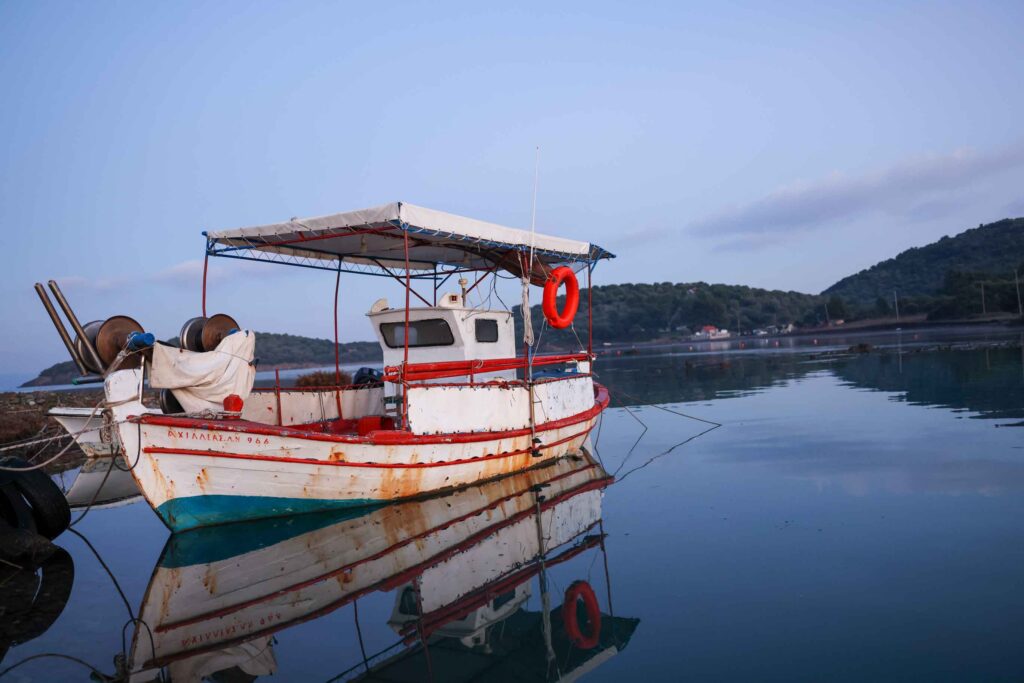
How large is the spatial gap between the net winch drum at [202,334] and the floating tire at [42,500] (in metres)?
2.49

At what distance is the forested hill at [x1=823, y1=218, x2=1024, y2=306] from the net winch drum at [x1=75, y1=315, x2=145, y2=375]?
104 meters

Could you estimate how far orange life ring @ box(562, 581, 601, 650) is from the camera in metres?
5.63

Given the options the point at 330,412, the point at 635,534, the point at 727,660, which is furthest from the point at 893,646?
the point at 330,412

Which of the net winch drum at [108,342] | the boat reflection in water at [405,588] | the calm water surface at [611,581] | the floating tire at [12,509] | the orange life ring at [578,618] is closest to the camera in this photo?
the calm water surface at [611,581]

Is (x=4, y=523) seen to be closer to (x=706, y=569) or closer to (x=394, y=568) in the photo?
(x=394, y=568)

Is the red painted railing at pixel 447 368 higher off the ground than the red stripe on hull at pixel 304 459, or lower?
higher

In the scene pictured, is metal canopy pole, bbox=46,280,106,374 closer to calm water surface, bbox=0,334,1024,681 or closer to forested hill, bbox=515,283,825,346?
calm water surface, bbox=0,334,1024,681

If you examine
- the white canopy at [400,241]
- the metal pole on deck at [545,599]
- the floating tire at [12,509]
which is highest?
the white canopy at [400,241]

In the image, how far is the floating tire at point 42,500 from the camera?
28.1 ft

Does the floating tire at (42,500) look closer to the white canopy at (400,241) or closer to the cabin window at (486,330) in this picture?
the white canopy at (400,241)

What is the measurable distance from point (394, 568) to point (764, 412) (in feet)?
45.0

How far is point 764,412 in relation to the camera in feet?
61.2

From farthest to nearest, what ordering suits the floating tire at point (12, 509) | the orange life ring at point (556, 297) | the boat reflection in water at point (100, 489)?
the orange life ring at point (556, 297) < the boat reflection in water at point (100, 489) < the floating tire at point (12, 509)

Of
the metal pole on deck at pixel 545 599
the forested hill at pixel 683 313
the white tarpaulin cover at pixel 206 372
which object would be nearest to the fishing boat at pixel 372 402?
the white tarpaulin cover at pixel 206 372
